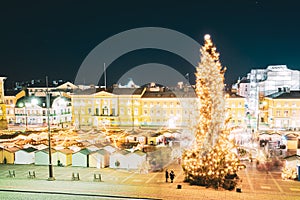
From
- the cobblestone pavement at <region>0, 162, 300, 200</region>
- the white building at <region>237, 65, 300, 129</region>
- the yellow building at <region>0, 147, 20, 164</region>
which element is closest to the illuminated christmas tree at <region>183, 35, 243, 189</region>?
the cobblestone pavement at <region>0, 162, 300, 200</region>

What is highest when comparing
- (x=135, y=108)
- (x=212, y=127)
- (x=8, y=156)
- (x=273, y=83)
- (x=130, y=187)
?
(x=273, y=83)

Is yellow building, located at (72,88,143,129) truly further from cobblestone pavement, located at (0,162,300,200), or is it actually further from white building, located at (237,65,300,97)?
white building, located at (237,65,300,97)

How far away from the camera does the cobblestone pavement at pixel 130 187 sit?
16.8 metres

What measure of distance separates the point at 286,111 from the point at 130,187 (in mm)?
45371

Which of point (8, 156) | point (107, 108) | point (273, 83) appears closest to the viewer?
point (8, 156)

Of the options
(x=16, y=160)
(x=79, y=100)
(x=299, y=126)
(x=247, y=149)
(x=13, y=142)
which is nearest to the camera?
(x=16, y=160)

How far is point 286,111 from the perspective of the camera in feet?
182

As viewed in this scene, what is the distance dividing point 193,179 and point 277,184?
22.0 ft

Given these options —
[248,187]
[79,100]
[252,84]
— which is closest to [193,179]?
[248,187]

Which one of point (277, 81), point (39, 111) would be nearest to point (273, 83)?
point (277, 81)

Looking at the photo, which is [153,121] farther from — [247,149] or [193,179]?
[193,179]

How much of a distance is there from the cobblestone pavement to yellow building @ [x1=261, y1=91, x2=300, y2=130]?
32892 millimetres

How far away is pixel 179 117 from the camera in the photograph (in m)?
59.8

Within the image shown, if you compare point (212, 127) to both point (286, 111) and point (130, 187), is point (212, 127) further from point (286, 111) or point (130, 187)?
point (286, 111)
